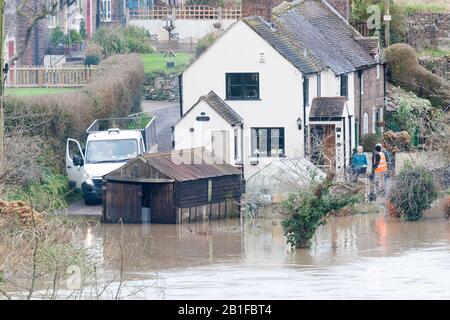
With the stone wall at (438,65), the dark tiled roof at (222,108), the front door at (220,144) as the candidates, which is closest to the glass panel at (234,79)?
the dark tiled roof at (222,108)

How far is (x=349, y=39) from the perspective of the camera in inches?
2213

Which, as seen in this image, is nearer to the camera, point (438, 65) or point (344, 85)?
point (344, 85)

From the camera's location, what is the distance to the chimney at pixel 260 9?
50.2 meters

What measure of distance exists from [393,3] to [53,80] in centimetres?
1743

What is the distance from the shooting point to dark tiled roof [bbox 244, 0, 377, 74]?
161 ft

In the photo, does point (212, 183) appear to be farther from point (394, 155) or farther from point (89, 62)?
point (89, 62)

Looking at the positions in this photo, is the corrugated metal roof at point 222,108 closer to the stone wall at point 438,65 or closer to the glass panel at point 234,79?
the glass panel at point 234,79

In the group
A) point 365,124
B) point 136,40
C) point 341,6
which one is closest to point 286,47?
point 365,124

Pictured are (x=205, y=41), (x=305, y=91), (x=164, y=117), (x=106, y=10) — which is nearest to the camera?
(x=305, y=91)

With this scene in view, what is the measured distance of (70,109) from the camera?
150ft

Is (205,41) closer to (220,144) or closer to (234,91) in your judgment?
(234,91)

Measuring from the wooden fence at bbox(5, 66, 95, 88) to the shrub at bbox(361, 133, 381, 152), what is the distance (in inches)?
438

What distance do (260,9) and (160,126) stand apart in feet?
18.9

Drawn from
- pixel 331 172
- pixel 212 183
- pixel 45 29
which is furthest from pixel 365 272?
pixel 45 29
